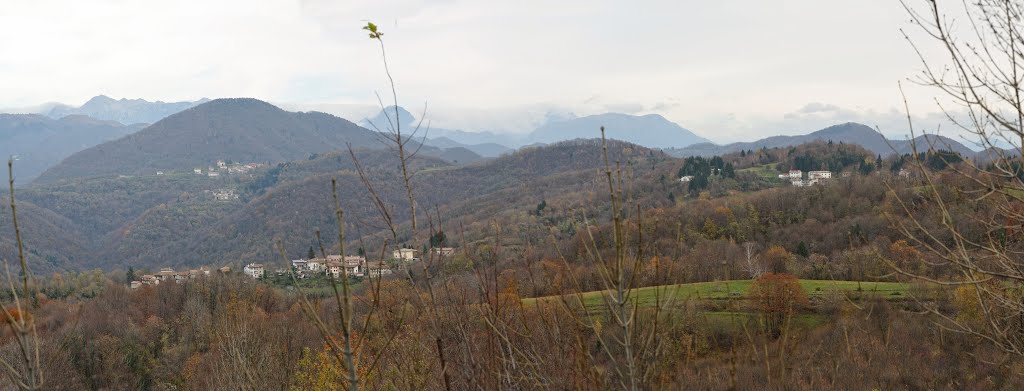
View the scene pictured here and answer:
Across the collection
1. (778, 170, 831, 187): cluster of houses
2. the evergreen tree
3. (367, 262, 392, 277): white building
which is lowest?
the evergreen tree

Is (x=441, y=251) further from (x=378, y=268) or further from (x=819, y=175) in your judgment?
(x=819, y=175)

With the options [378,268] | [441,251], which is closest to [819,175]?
[441,251]

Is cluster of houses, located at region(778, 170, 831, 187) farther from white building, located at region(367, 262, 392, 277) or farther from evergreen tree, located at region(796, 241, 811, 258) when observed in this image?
white building, located at region(367, 262, 392, 277)

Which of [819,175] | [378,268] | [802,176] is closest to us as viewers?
[378,268]

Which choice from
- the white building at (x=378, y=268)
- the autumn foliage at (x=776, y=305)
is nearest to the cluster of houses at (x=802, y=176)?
the autumn foliage at (x=776, y=305)

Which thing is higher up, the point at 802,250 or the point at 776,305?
the point at 776,305

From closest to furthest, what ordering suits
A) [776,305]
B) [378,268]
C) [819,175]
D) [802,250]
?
[378,268] < [776,305] < [802,250] < [819,175]

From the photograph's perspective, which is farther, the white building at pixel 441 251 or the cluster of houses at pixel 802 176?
the cluster of houses at pixel 802 176

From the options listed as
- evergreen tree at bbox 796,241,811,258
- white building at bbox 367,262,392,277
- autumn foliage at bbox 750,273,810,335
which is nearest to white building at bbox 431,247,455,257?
white building at bbox 367,262,392,277

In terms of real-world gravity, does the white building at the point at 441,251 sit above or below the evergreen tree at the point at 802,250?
above

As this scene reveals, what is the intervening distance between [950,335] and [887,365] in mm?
8019

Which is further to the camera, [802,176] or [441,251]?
[802,176]

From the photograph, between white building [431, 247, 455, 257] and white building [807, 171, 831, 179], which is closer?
white building [431, 247, 455, 257]

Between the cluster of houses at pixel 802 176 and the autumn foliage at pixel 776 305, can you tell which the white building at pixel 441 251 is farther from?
the cluster of houses at pixel 802 176
